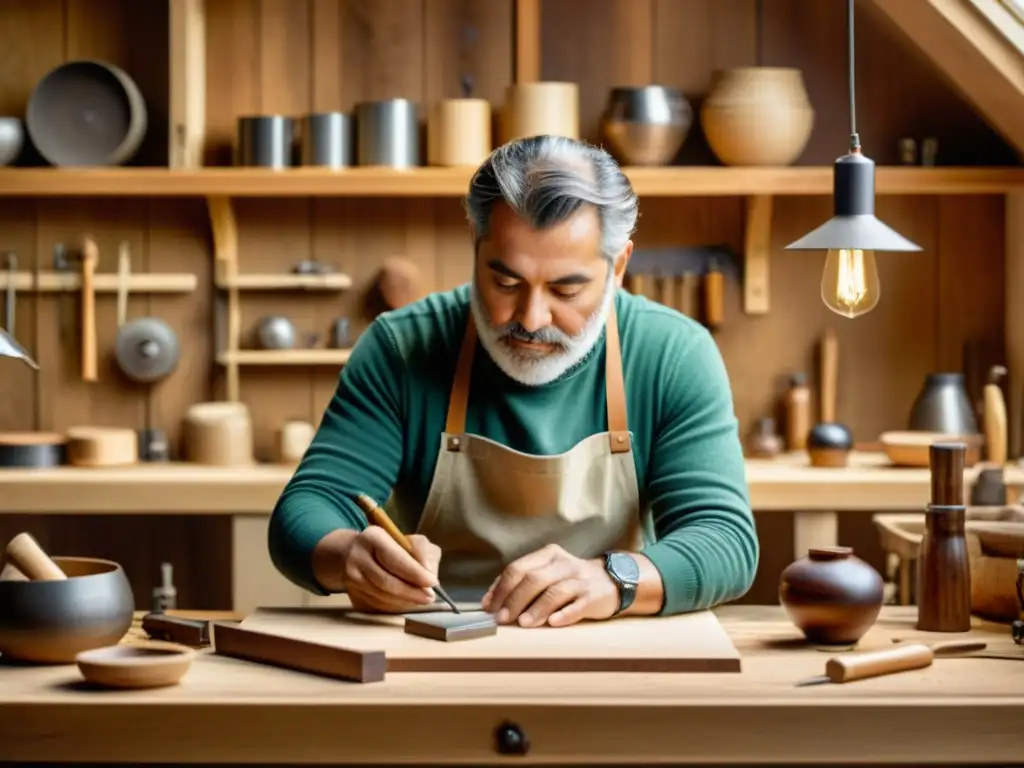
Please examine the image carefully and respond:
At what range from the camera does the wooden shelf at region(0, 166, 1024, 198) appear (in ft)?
15.4

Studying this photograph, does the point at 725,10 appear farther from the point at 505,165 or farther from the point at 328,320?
the point at 505,165

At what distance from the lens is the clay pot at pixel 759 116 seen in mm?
4711

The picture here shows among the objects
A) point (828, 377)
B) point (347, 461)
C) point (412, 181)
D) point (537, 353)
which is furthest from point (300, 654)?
point (828, 377)

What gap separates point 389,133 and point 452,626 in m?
2.78

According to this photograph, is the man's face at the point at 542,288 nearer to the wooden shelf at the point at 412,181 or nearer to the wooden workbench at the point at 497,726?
the wooden workbench at the point at 497,726

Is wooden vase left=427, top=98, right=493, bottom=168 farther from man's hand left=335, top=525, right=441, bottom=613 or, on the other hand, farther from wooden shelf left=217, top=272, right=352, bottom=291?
man's hand left=335, top=525, right=441, bottom=613

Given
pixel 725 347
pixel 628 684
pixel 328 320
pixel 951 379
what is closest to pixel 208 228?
pixel 328 320

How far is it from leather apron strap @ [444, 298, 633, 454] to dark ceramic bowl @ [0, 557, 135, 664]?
897mm

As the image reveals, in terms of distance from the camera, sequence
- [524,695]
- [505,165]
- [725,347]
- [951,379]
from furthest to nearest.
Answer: [725,347], [951,379], [505,165], [524,695]

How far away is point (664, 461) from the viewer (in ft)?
9.30

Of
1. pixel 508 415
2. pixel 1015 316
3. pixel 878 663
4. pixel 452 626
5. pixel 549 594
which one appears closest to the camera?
pixel 878 663

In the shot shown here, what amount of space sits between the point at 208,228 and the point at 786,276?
194cm

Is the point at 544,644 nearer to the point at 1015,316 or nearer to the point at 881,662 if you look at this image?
the point at 881,662

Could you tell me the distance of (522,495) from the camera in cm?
290
